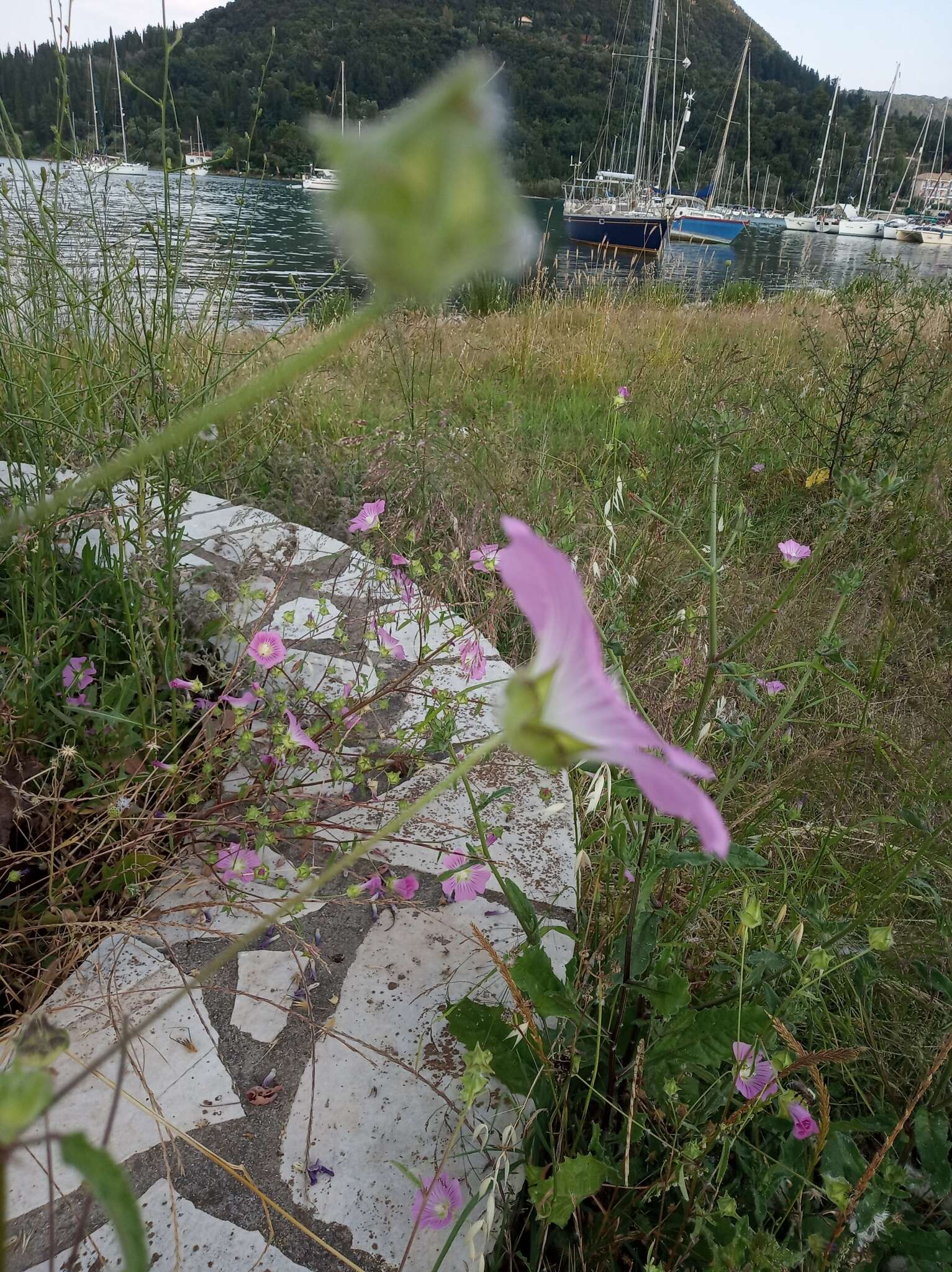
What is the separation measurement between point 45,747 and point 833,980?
1536 mm

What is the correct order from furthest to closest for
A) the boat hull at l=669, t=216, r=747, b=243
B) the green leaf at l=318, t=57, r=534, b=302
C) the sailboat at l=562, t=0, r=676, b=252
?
the boat hull at l=669, t=216, r=747, b=243 < the sailboat at l=562, t=0, r=676, b=252 < the green leaf at l=318, t=57, r=534, b=302

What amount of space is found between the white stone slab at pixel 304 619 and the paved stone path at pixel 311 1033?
0.23 meters

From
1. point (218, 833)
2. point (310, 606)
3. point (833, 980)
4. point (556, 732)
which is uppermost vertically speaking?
point (556, 732)

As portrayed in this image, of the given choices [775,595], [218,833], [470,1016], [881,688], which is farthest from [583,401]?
[470,1016]

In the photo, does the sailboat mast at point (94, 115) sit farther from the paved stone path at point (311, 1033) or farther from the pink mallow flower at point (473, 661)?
the pink mallow flower at point (473, 661)

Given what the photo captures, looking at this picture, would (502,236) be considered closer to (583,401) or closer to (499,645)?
(499,645)

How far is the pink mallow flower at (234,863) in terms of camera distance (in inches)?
53.6

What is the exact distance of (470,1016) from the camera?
1.09m

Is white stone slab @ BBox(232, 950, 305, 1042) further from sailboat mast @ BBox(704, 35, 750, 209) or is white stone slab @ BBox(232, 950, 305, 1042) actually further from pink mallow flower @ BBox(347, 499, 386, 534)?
sailboat mast @ BBox(704, 35, 750, 209)

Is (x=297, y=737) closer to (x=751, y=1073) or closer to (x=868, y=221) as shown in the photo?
(x=751, y=1073)

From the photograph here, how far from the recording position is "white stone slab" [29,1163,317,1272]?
0.92m

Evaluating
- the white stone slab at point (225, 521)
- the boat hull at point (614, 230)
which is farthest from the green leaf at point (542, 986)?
the boat hull at point (614, 230)

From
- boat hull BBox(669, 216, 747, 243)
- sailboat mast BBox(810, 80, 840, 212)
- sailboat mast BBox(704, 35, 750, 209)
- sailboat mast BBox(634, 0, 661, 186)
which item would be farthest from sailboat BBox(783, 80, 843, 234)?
sailboat mast BBox(704, 35, 750, 209)

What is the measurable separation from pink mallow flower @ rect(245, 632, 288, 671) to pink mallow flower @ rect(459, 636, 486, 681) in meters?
0.40
